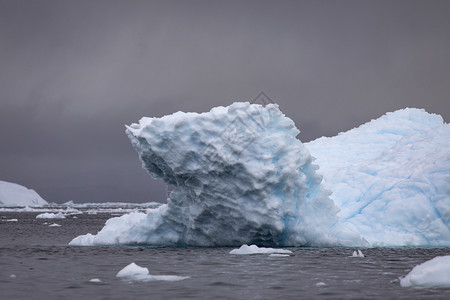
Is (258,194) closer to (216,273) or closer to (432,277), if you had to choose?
(216,273)

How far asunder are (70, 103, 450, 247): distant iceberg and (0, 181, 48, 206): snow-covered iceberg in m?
113

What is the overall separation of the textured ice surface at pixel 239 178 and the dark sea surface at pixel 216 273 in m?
1.24

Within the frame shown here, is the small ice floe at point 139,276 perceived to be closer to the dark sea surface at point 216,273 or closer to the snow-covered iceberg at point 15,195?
the dark sea surface at point 216,273

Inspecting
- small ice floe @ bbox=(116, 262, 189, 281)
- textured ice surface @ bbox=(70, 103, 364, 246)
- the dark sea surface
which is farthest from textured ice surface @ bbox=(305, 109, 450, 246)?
small ice floe @ bbox=(116, 262, 189, 281)

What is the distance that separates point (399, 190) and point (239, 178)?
7250mm

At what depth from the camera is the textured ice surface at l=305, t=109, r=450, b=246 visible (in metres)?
23.2

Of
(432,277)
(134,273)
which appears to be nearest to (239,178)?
(134,273)

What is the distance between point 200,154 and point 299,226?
4547mm

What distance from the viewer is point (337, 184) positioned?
26.8 metres

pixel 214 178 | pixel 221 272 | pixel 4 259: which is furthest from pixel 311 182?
pixel 4 259

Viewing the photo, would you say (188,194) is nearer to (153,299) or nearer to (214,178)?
(214,178)

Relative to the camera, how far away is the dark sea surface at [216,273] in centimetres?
1206

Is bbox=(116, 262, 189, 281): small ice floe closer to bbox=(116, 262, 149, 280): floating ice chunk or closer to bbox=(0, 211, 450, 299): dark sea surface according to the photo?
bbox=(116, 262, 149, 280): floating ice chunk

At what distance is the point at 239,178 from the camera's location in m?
21.3
